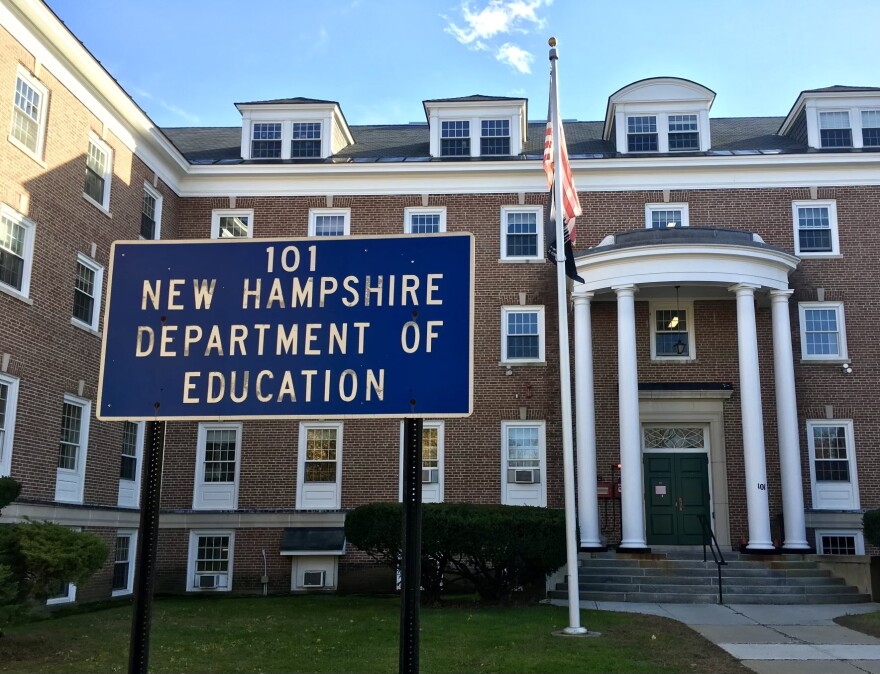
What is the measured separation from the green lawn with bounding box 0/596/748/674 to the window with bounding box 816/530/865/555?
30.3 feet

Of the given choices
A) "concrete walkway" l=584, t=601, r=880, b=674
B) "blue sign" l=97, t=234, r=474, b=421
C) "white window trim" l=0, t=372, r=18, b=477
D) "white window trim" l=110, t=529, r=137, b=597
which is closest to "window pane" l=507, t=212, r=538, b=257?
"concrete walkway" l=584, t=601, r=880, b=674

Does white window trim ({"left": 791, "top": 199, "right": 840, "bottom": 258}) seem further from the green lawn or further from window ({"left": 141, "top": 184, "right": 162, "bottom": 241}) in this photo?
window ({"left": 141, "top": 184, "right": 162, "bottom": 241})

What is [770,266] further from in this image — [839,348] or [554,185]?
[554,185]

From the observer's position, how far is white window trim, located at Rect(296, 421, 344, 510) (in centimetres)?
2295

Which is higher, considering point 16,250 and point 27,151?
point 27,151

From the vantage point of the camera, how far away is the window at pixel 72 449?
1855cm

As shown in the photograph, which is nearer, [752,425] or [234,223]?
[752,425]

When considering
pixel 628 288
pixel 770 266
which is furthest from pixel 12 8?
pixel 770 266

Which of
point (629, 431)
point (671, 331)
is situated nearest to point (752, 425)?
point (629, 431)

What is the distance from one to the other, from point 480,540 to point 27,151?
1117 centimetres

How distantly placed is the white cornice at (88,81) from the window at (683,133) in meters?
13.1

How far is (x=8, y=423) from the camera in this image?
659 inches

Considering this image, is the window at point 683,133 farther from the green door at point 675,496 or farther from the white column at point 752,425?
the green door at point 675,496

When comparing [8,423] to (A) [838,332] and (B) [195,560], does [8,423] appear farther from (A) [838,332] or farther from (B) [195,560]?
(A) [838,332]
